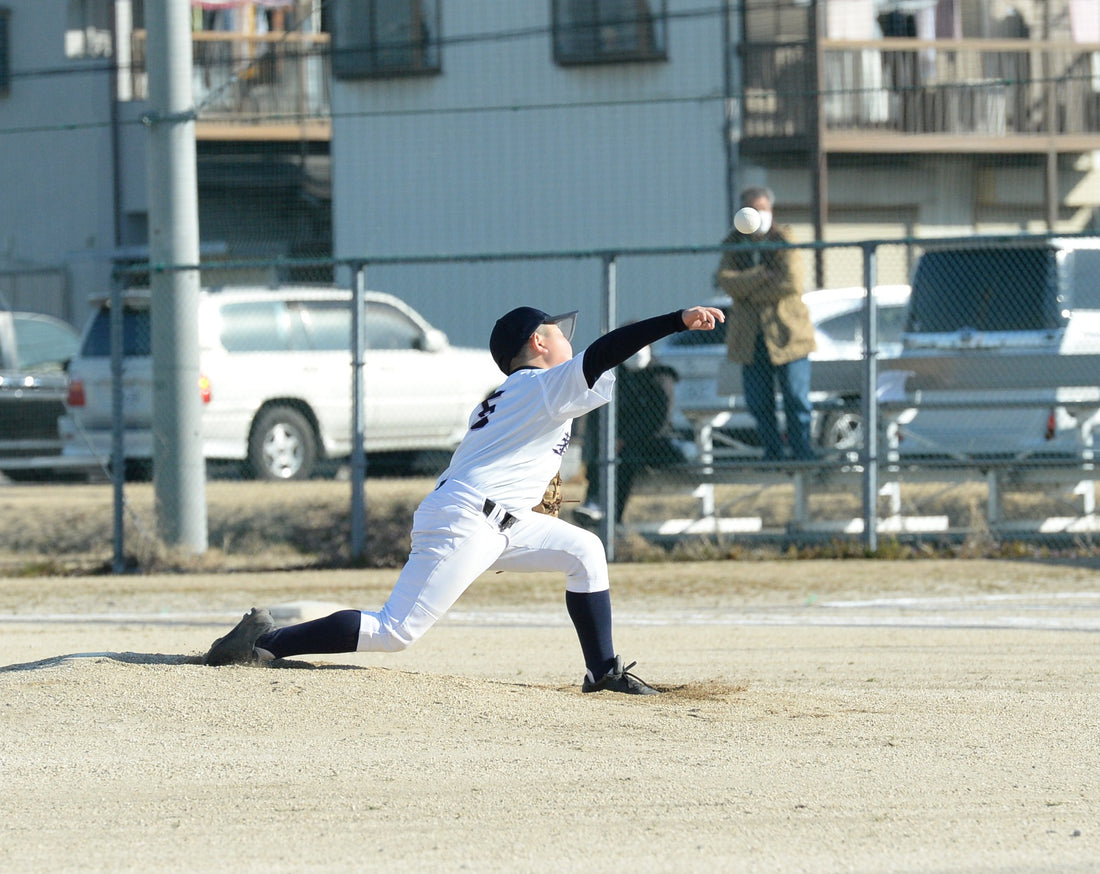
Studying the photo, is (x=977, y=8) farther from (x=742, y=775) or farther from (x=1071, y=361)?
(x=742, y=775)

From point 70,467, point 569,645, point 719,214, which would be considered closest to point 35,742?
point 569,645

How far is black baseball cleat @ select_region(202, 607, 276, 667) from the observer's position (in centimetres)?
595

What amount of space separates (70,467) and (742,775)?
426 inches

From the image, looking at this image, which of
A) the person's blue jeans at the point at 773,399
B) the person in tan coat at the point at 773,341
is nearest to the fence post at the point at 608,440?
the person in tan coat at the point at 773,341

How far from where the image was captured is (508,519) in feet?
18.3

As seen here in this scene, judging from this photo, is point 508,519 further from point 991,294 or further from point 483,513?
point 991,294

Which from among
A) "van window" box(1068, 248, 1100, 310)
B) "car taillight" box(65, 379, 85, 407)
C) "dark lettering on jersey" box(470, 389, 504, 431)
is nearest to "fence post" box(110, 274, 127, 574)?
"car taillight" box(65, 379, 85, 407)

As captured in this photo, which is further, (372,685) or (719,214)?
(719,214)

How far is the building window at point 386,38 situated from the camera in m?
21.6

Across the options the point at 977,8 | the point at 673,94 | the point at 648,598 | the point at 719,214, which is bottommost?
the point at 648,598

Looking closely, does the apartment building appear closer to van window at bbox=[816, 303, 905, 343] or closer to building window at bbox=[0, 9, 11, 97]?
building window at bbox=[0, 9, 11, 97]

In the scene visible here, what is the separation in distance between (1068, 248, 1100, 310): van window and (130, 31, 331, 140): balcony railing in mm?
12762

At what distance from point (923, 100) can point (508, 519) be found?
17.6 metres

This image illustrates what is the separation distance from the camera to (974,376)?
11.1 metres
